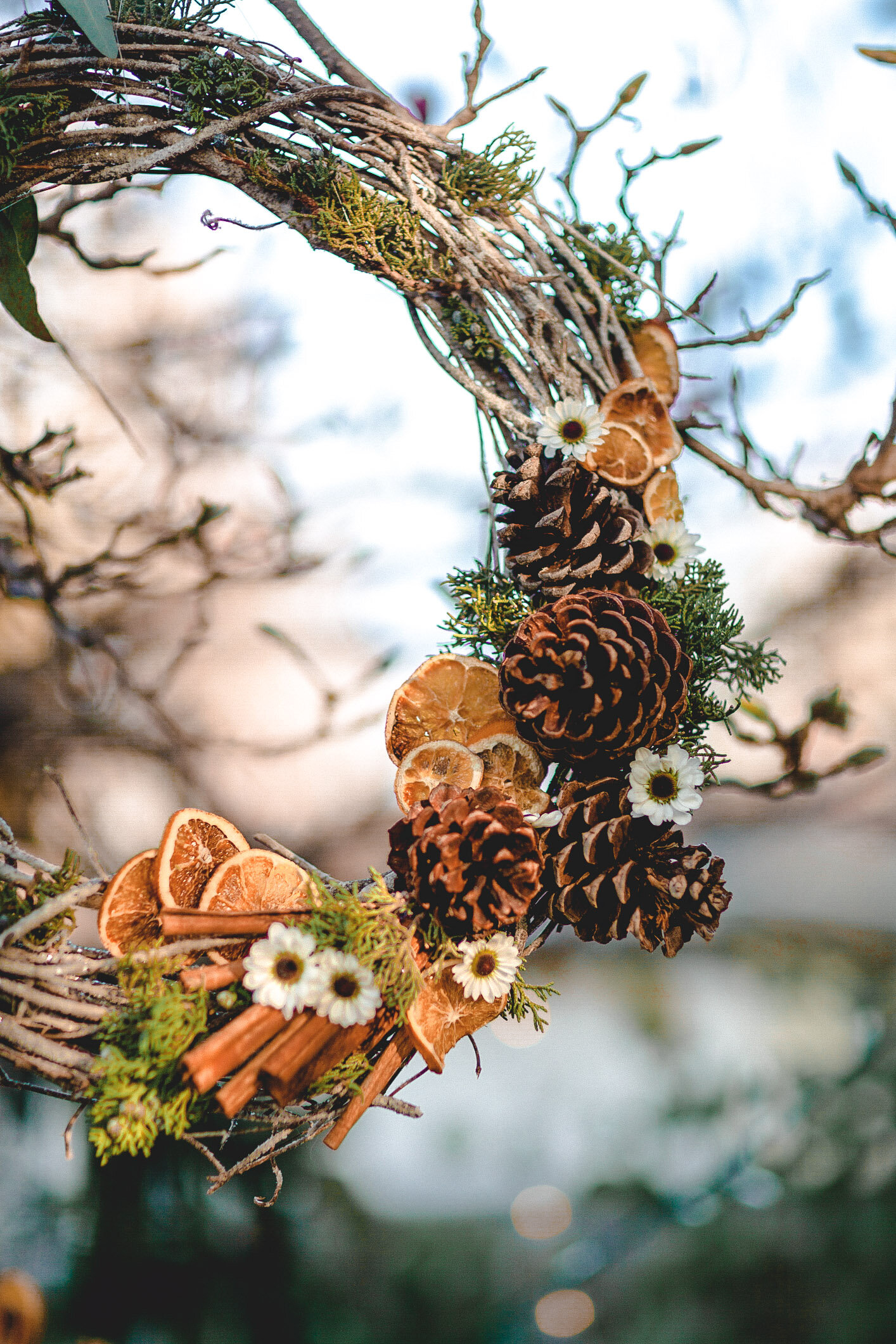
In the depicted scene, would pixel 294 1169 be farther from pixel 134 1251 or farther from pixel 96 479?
pixel 96 479

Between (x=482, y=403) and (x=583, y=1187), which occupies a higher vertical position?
(x=482, y=403)

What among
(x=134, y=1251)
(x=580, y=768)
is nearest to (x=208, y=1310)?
(x=134, y=1251)

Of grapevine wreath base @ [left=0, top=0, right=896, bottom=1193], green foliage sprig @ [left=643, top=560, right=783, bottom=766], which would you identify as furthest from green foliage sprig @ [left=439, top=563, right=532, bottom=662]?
green foliage sprig @ [left=643, top=560, right=783, bottom=766]

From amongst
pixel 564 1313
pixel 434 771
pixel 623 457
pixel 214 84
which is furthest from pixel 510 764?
pixel 564 1313

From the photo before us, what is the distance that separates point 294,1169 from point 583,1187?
407mm

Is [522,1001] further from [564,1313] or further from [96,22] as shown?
[564,1313]

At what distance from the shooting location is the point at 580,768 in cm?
53

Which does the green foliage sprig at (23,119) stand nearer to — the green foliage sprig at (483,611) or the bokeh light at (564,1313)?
the green foliage sprig at (483,611)

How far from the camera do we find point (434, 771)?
0.54 m

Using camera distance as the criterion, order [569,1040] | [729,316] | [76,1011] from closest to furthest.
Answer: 1. [76,1011]
2. [729,316]
3. [569,1040]

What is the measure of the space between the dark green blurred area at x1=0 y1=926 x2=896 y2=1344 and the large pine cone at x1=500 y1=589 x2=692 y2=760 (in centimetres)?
75

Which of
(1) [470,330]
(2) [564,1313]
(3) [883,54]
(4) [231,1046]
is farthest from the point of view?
(2) [564,1313]

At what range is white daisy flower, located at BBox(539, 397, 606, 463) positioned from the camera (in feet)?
1.83

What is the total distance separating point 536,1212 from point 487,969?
0.80 m
